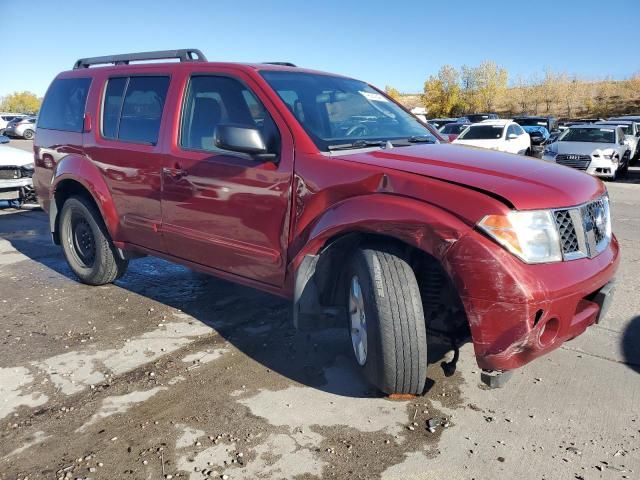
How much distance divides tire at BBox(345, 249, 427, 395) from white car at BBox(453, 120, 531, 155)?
569 inches

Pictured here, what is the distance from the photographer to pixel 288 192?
10.8ft

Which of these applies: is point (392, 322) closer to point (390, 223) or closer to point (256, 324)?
point (390, 223)

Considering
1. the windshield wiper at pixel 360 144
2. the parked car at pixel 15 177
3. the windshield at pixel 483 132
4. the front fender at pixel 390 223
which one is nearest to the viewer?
the front fender at pixel 390 223

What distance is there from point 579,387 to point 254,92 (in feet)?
8.85

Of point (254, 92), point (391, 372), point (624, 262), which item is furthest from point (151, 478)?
point (624, 262)

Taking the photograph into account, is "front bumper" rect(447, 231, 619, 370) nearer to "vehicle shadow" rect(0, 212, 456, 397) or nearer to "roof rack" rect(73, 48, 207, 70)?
"vehicle shadow" rect(0, 212, 456, 397)

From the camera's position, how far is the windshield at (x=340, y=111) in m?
3.46

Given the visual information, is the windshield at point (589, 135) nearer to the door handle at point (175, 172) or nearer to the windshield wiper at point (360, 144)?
the windshield wiper at point (360, 144)

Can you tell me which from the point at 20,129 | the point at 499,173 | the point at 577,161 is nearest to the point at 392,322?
the point at 499,173

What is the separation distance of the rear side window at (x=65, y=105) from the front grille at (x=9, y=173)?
4.31 m

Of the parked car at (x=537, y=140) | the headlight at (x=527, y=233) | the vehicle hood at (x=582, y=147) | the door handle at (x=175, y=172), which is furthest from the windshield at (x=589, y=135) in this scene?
the headlight at (x=527, y=233)

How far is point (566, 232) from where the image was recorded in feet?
8.79

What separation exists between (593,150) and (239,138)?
46.9ft

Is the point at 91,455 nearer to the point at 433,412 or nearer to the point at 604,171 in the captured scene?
the point at 433,412
